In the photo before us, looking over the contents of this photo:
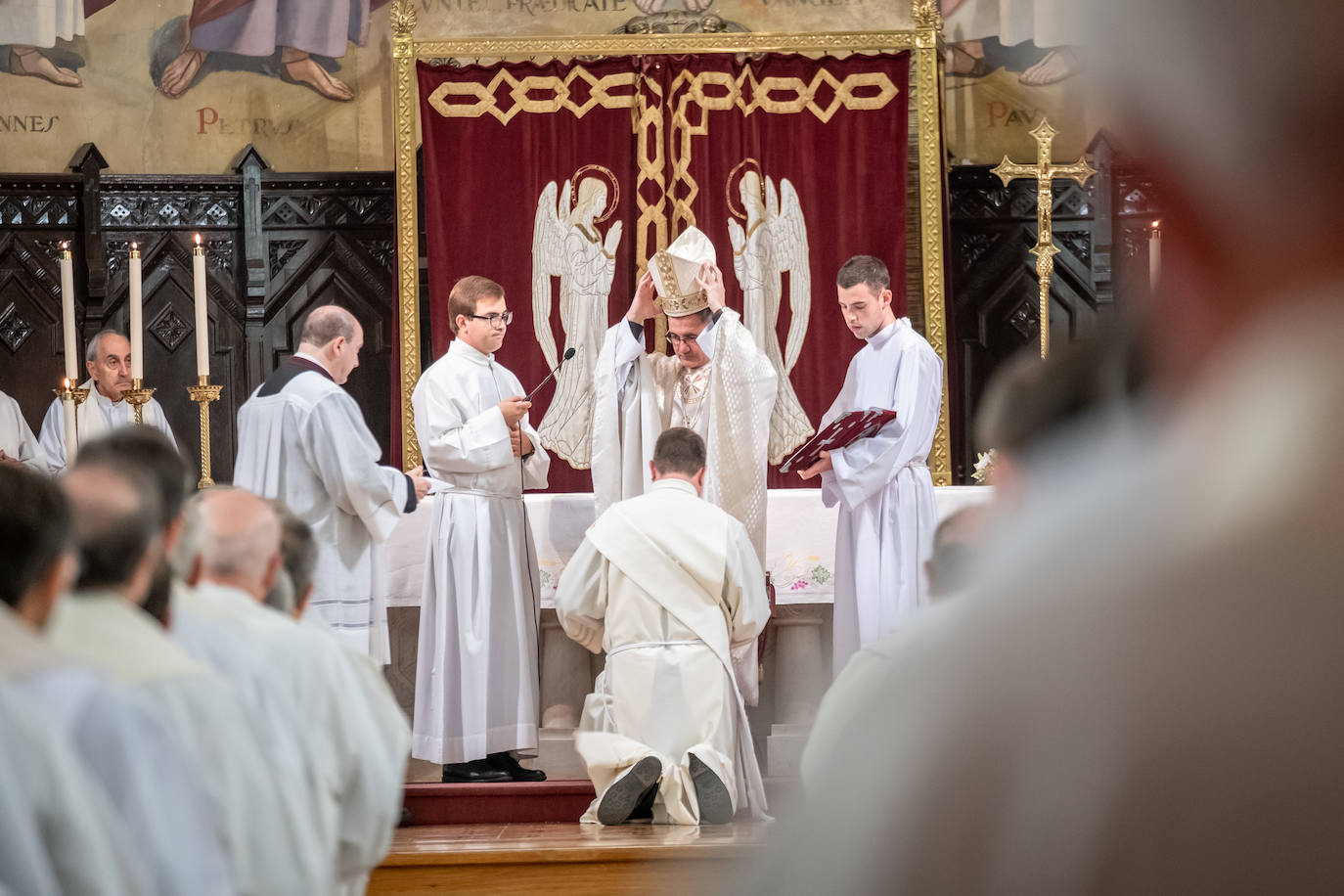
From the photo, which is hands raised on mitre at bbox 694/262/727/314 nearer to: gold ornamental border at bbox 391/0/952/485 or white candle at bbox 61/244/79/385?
white candle at bbox 61/244/79/385

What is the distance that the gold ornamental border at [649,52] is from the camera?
28.4 feet

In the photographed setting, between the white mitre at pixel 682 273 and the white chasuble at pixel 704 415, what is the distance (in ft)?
0.48

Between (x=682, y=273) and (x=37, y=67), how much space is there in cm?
522

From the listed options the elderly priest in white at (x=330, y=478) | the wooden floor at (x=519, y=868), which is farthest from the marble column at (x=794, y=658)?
the elderly priest in white at (x=330, y=478)

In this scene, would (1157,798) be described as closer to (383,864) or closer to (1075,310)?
(383,864)

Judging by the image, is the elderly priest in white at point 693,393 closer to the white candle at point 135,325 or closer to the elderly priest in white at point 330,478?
the elderly priest in white at point 330,478

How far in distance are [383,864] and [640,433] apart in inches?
99.6

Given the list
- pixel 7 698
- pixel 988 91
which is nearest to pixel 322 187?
pixel 988 91

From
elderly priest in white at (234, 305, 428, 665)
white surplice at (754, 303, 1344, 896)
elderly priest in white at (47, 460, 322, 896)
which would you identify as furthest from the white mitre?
white surplice at (754, 303, 1344, 896)

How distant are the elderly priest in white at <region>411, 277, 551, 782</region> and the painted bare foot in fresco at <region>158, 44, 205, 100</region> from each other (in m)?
4.18

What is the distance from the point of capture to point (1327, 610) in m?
0.43

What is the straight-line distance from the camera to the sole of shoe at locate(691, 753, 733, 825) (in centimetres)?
521

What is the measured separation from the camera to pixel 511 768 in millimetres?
5898

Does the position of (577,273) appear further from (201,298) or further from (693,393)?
(201,298)
